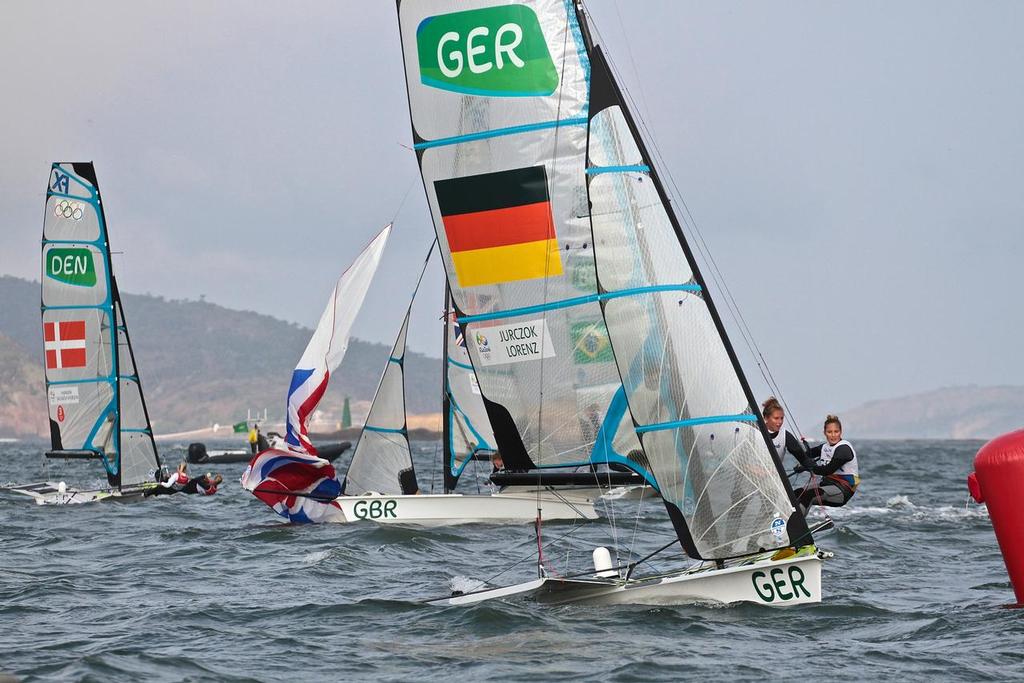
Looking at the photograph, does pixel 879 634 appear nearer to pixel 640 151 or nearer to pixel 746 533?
pixel 746 533

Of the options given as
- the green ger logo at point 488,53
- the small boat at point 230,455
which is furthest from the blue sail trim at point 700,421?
the small boat at point 230,455

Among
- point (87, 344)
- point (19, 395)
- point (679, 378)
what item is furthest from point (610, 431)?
point (19, 395)

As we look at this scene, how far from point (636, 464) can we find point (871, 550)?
19.3 feet

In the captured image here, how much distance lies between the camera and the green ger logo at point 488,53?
1362 centimetres

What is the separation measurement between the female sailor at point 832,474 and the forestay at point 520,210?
1.87 m

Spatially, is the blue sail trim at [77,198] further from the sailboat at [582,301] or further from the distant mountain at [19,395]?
the distant mountain at [19,395]

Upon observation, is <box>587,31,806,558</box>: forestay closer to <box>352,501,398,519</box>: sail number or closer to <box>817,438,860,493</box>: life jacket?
<box>817,438,860,493</box>: life jacket

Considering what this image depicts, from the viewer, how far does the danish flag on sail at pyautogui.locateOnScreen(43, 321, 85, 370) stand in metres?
27.2

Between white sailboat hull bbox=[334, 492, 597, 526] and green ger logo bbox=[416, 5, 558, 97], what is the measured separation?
6957 mm

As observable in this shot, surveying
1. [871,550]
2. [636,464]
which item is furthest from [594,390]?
[871,550]

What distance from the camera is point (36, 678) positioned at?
9.01 metres

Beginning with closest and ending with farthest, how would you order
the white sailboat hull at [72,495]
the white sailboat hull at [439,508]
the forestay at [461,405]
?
the white sailboat hull at [439,508]
the forestay at [461,405]
the white sailboat hull at [72,495]

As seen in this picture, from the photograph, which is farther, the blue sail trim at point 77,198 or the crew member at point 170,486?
the blue sail trim at point 77,198

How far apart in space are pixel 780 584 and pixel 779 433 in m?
1.70
